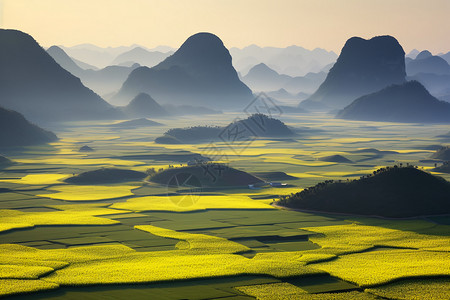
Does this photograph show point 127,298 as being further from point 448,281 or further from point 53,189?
point 53,189

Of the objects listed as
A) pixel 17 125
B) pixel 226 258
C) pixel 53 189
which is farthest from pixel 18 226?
pixel 17 125

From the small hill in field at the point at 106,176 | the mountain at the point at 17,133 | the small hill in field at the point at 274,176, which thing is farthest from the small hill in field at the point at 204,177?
the mountain at the point at 17,133

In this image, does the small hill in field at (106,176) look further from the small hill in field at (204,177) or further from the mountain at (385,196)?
the mountain at (385,196)

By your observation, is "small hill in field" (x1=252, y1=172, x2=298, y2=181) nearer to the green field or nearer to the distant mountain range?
the green field

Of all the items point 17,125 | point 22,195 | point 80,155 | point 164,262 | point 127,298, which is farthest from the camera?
point 17,125

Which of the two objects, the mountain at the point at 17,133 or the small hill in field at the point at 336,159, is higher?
the mountain at the point at 17,133
